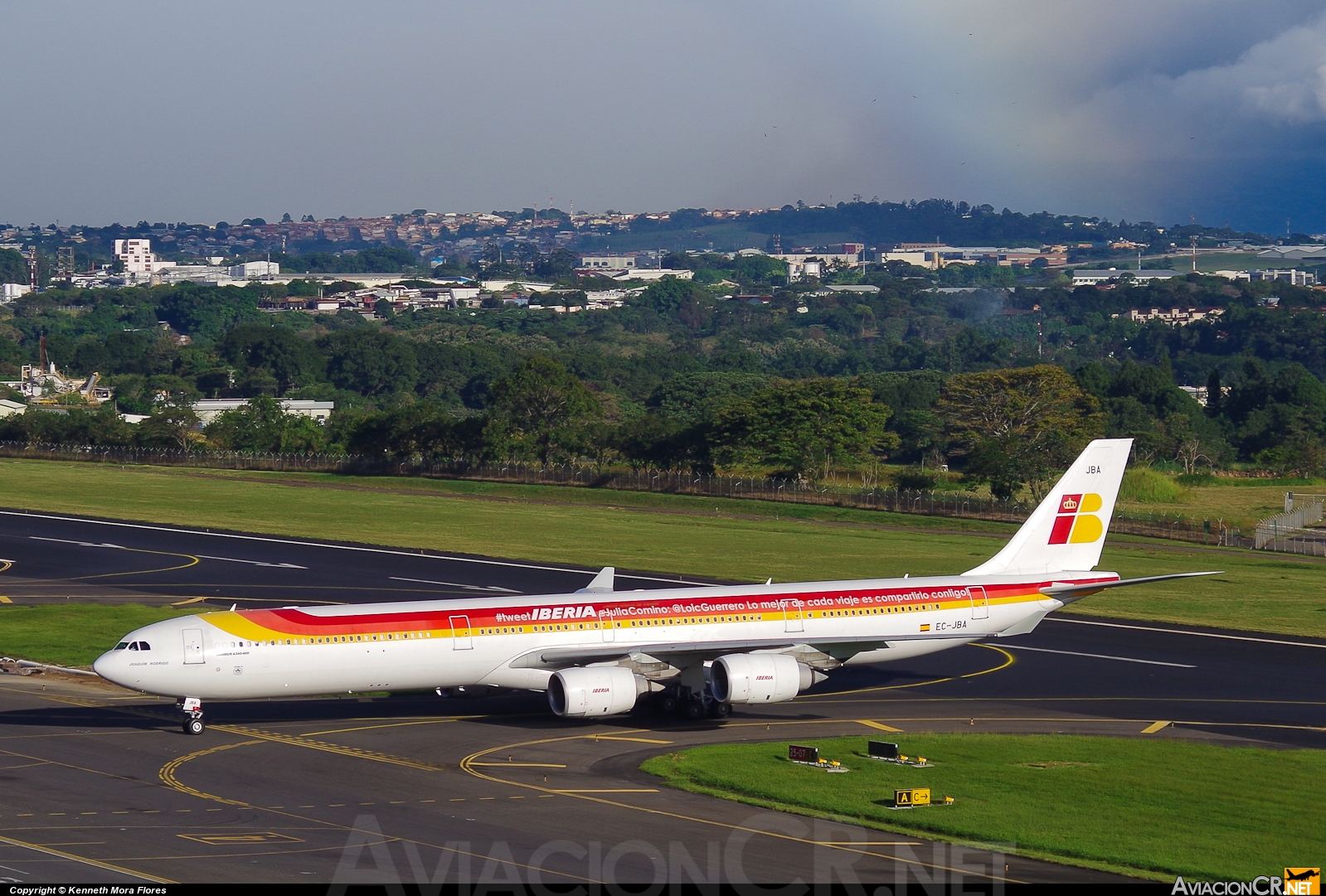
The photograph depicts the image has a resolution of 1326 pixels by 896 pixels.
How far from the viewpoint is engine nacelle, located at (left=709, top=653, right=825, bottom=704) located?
50.7 meters

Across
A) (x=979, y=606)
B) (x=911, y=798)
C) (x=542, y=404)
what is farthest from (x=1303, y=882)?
(x=542, y=404)

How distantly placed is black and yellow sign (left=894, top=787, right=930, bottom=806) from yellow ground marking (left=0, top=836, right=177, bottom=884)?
1870 centimetres

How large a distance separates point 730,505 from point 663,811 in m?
92.3

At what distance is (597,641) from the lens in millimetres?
52125

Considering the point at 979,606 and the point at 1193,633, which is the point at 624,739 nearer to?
the point at 979,606

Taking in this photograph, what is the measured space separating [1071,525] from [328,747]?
3047cm

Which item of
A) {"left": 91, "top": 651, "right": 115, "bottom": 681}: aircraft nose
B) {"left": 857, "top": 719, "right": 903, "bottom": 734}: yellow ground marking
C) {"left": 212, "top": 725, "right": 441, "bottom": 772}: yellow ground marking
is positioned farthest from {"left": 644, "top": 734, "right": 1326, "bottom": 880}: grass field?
{"left": 91, "top": 651, "right": 115, "bottom": 681}: aircraft nose

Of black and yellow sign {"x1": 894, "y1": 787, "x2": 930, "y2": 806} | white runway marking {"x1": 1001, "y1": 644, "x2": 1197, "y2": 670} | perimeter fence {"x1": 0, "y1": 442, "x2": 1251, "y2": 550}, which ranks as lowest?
perimeter fence {"x1": 0, "y1": 442, "x2": 1251, "y2": 550}

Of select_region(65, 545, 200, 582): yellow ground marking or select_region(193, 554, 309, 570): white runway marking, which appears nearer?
select_region(65, 545, 200, 582): yellow ground marking

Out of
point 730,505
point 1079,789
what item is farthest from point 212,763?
point 730,505

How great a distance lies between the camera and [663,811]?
40.0 metres

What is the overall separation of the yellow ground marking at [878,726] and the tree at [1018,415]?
279 ft

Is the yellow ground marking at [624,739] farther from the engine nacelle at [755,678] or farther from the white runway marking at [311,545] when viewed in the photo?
the white runway marking at [311,545]

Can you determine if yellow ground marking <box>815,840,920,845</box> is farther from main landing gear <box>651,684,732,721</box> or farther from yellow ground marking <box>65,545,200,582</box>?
yellow ground marking <box>65,545,200,582</box>
